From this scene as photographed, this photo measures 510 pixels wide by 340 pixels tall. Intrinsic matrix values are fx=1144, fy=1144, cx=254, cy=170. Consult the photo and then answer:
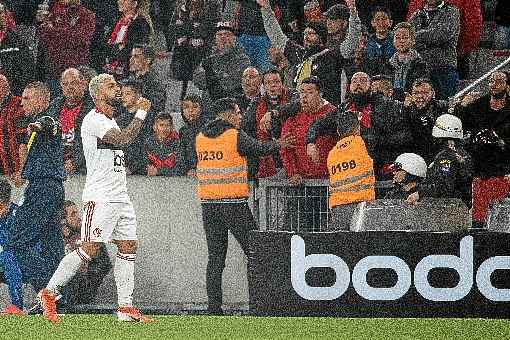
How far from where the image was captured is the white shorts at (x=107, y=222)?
920cm

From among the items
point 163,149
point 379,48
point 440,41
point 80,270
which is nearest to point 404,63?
point 379,48

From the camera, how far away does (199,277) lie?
404 inches

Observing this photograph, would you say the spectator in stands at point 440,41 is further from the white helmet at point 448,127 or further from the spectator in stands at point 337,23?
the spectator in stands at point 337,23

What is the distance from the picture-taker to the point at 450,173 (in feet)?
32.4

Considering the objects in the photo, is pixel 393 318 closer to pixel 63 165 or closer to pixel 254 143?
pixel 254 143

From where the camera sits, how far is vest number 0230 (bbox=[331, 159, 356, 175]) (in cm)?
1000

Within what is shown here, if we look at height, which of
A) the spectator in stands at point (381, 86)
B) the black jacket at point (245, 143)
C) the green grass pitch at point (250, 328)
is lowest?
the green grass pitch at point (250, 328)

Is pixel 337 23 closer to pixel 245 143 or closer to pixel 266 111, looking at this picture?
pixel 266 111

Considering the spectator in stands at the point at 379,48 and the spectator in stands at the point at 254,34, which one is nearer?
the spectator in stands at the point at 379,48

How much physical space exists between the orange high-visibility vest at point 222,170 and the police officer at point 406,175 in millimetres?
1299

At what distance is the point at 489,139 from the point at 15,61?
14.9 feet

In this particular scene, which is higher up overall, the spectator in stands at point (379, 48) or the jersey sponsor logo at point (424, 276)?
the spectator in stands at point (379, 48)

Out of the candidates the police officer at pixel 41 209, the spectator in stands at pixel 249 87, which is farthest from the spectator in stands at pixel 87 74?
the spectator in stands at pixel 249 87

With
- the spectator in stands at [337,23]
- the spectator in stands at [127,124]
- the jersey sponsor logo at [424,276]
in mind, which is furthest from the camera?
the spectator in stands at [337,23]
